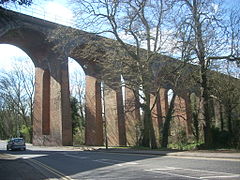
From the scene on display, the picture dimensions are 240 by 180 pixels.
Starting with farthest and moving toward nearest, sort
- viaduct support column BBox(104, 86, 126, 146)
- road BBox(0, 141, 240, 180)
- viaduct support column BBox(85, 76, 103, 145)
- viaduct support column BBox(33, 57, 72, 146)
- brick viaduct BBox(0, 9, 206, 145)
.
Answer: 1. viaduct support column BBox(85, 76, 103, 145)
2. viaduct support column BBox(104, 86, 126, 146)
3. brick viaduct BBox(0, 9, 206, 145)
4. viaduct support column BBox(33, 57, 72, 146)
5. road BBox(0, 141, 240, 180)

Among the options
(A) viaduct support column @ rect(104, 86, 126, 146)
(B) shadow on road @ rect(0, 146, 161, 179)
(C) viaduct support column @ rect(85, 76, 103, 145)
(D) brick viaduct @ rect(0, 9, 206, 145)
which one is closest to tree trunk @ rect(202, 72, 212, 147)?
(B) shadow on road @ rect(0, 146, 161, 179)

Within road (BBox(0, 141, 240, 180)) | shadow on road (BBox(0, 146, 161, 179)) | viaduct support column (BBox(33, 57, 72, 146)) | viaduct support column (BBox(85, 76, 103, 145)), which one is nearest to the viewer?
road (BBox(0, 141, 240, 180))

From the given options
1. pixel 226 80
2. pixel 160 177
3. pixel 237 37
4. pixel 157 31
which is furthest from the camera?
pixel 226 80

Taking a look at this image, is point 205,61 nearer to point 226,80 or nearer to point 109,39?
point 226,80

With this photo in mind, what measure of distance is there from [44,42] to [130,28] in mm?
17491

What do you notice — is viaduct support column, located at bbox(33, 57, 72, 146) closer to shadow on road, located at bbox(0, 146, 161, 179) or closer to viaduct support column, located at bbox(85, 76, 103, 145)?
viaduct support column, located at bbox(85, 76, 103, 145)

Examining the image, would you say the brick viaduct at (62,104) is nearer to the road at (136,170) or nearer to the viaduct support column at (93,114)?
the viaduct support column at (93,114)

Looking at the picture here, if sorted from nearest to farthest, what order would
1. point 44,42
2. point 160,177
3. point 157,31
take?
point 160,177
point 157,31
point 44,42

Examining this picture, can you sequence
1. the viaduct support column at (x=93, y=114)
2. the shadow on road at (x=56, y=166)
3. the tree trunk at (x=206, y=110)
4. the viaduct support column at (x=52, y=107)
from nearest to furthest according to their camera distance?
the shadow on road at (x=56, y=166) < the tree trunk at (x=206, y=110) < the viaduct support column at (x=52, y=107) < the viaduct support column at (x=93, y=114)

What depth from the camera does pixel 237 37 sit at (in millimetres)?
19719

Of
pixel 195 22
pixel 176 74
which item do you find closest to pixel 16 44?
pixel 176 74

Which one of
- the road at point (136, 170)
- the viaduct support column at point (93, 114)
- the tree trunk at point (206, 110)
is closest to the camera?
the road at point (136, 170)

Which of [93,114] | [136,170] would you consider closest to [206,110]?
[136,170]

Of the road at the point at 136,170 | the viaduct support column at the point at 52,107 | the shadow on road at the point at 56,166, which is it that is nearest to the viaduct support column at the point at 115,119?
the viaduct support column at the point at 52,107
